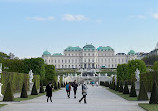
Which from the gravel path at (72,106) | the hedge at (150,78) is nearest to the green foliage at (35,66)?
the hedge at (150,78)

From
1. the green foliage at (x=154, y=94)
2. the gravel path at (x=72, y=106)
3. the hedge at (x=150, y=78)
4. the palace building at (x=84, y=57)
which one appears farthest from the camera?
the palace building at (x=84, y=57)

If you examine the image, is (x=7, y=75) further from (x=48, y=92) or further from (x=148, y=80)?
(x=148, y=80)

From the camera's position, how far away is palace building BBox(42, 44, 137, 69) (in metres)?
124

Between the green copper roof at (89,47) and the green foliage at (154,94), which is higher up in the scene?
the green copper roof at (89,47)

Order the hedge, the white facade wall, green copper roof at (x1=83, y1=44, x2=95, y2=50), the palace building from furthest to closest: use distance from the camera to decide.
Result: the white facade wall
the palace building
green copper roof at (x1=83, y1=44, x2=95, y2=50)
the hedge

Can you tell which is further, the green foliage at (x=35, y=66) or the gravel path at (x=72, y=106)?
the green foliage at (x=35, y=66)

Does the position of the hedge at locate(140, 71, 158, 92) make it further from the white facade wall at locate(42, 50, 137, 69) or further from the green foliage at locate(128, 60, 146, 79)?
the white facade wall at locate(42, 50, 137, 69)

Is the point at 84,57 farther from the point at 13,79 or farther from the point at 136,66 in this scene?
the point at 13,79

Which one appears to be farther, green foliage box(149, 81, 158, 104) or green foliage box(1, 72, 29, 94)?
green foliage box(1, 72, 29, 94)

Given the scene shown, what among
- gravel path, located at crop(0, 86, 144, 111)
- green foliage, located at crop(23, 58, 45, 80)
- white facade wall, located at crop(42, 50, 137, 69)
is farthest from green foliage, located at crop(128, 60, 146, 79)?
white facade wall, located at crop(42, 50, 137, 69)

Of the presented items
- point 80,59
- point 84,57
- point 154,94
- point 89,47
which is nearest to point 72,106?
point 154,94

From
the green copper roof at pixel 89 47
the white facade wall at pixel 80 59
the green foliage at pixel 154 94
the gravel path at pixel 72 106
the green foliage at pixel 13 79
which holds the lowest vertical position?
the gravel path at pixel 72 106

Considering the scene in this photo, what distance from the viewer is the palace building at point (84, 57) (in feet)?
408

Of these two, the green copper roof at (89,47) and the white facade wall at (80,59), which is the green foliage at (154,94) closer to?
the green copper roof at (89,47)
